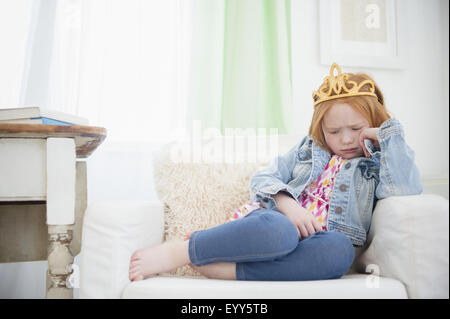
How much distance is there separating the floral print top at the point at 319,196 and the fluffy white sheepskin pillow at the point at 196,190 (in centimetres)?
6

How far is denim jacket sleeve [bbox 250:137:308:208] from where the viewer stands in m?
0.87

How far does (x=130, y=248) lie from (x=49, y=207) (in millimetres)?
193

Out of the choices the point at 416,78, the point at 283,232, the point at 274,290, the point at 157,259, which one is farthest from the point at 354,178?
the point at 416,78

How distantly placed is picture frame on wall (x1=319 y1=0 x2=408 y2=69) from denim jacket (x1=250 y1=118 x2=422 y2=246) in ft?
1.83

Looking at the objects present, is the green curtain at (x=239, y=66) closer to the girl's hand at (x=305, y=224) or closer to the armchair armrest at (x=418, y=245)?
the girl's hand at (x=305, y=224)

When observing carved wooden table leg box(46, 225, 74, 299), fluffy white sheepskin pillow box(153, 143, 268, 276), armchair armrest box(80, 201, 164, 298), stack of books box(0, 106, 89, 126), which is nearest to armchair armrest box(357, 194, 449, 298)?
fluffy white sheepskin pillow box(153, 143, 268, 276)

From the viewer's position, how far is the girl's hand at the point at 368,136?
84 cm

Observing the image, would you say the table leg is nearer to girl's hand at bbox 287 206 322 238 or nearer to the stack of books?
the stack of books

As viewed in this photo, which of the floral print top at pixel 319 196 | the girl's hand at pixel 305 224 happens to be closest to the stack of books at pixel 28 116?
the floral print top at pixel 319 196

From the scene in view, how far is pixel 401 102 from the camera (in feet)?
4.65

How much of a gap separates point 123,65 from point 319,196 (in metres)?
0.91

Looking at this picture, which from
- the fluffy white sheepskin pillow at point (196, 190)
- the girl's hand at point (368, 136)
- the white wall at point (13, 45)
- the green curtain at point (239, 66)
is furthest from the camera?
the green curtain at point (239, 66)
